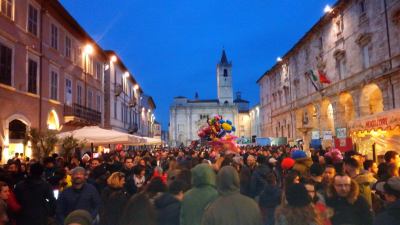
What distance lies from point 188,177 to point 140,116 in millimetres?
55640

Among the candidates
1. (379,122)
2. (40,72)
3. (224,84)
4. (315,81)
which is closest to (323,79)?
(315,81)

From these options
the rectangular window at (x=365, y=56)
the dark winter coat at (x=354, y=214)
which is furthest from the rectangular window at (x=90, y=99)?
the dark winter coat at (x=354, y=214)

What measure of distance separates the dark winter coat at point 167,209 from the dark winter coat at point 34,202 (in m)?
2.15

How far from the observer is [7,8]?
52.6 ft

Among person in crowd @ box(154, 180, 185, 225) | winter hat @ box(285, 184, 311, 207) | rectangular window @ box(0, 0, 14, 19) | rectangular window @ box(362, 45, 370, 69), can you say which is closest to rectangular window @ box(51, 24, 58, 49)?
rectangular window @ box(0, 0, 14, 19)

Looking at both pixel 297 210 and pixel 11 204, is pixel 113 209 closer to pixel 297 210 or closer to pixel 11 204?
pixel 11 204

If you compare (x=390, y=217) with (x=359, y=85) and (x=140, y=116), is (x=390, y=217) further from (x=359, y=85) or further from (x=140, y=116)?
(x=140, y=116)

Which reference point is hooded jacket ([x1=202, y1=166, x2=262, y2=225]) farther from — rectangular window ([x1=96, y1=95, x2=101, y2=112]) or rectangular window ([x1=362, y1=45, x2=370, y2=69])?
rectangular window ([x1=96, y1=95, x2=101, y2=112])

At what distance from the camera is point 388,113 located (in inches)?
524

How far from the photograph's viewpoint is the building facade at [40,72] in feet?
52.5

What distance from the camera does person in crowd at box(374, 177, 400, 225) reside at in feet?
13.0

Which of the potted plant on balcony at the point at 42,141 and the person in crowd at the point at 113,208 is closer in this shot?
the person in crowd at the point at 113,208

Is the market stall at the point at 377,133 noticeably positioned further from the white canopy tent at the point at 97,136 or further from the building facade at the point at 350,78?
the white canopy tent at the point at 97,136

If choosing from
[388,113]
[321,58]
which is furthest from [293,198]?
[321,58]
